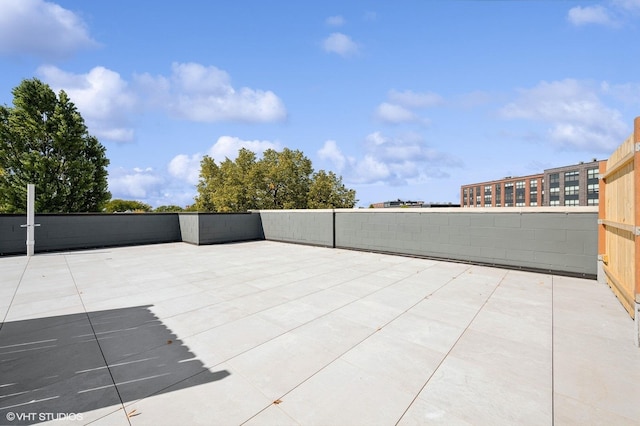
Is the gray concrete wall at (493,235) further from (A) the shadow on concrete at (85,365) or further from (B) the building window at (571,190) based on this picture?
(B) the building window at (571,190)

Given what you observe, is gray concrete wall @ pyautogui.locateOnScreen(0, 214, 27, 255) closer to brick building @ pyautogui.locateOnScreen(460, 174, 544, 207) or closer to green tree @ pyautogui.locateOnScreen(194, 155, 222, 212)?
green tree @ pyautogui.locateOnScreen(194, 155, 222, 212)

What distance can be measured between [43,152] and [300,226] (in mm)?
19631

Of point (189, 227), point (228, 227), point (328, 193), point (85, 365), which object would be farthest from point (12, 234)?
point (328, 193)

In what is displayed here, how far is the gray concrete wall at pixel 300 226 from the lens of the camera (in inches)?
502

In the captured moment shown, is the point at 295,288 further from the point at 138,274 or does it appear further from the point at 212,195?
the point at 212,195

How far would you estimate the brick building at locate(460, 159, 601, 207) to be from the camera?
215 feet

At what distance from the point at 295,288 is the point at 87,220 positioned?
12.6 metres

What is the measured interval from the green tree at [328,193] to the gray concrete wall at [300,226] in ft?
49.7

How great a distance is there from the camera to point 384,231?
35.3 feet

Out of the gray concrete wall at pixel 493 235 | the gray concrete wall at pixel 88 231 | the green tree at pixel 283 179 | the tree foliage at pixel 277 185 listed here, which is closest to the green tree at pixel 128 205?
the tree foliage at pixel 277 185

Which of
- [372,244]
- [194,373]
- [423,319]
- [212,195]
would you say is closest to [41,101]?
[212,195]

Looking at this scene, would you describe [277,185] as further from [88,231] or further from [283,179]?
[88,231]

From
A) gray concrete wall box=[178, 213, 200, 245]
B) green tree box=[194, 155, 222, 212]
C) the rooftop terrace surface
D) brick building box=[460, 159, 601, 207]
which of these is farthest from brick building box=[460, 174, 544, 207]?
the rooftop terrace surface

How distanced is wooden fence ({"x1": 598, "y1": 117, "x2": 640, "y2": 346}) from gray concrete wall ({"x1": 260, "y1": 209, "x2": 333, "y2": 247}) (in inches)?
335
